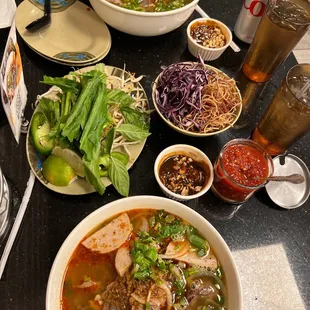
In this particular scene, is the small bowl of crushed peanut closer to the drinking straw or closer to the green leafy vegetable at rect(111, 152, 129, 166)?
the drinking straw

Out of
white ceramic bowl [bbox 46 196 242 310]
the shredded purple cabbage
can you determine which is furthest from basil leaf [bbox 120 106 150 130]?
white ceramic bowl [bbox 46 196 242 310]

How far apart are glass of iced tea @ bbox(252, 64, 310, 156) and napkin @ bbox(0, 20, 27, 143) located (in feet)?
A: 3.86

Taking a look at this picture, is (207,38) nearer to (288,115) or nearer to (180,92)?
(180,92)

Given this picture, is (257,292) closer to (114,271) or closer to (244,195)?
(244,195)

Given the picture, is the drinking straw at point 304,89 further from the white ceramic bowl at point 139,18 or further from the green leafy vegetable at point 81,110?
the green leafy vegetable at point 81,110

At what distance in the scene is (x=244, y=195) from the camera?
5.46 feet

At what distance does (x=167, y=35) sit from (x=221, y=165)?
1058mm

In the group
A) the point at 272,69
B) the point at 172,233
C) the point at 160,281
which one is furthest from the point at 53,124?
the point at 272,69

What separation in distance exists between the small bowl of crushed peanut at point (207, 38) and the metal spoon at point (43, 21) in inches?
31.4

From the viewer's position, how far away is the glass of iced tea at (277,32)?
1839 mm

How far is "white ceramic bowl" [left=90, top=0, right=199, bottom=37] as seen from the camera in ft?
6.19

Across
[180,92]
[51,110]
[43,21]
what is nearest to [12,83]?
[51,110]

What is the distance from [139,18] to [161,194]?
91 centimetres

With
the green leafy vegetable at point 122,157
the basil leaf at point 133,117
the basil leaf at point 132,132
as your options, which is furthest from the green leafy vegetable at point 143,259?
the basil leaf at point 133,117
